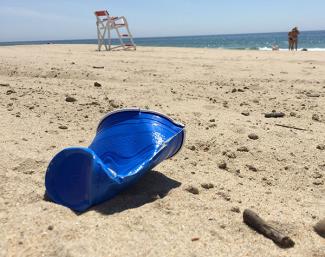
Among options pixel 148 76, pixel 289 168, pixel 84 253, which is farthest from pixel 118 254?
pixel 148 76

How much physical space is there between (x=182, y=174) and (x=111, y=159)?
606 millimetres

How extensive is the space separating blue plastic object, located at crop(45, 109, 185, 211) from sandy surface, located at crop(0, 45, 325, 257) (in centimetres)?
9

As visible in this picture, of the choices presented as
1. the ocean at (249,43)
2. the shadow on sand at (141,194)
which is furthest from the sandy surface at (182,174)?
the ocean at (249,43)

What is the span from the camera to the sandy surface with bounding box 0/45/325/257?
76.4 inches

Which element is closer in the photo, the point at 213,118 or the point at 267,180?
the point at 267,180

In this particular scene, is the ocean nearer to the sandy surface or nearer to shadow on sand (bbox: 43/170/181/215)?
the sandy surface

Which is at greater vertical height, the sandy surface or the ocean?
the sandy surface

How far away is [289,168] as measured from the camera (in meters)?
2.91

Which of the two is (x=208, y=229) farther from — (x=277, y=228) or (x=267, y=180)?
(x=267, y=180)

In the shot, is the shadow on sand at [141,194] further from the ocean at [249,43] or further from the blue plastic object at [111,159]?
the ocean at [249,43]

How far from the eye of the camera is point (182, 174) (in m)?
2.74

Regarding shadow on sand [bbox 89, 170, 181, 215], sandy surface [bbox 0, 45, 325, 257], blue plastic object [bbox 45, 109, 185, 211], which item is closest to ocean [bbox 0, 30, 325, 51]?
sandy surface [bbox 0, 45, 325, 257]

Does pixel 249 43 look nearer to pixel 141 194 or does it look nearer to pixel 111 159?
pixel 141 194

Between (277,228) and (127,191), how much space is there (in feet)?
2.67
